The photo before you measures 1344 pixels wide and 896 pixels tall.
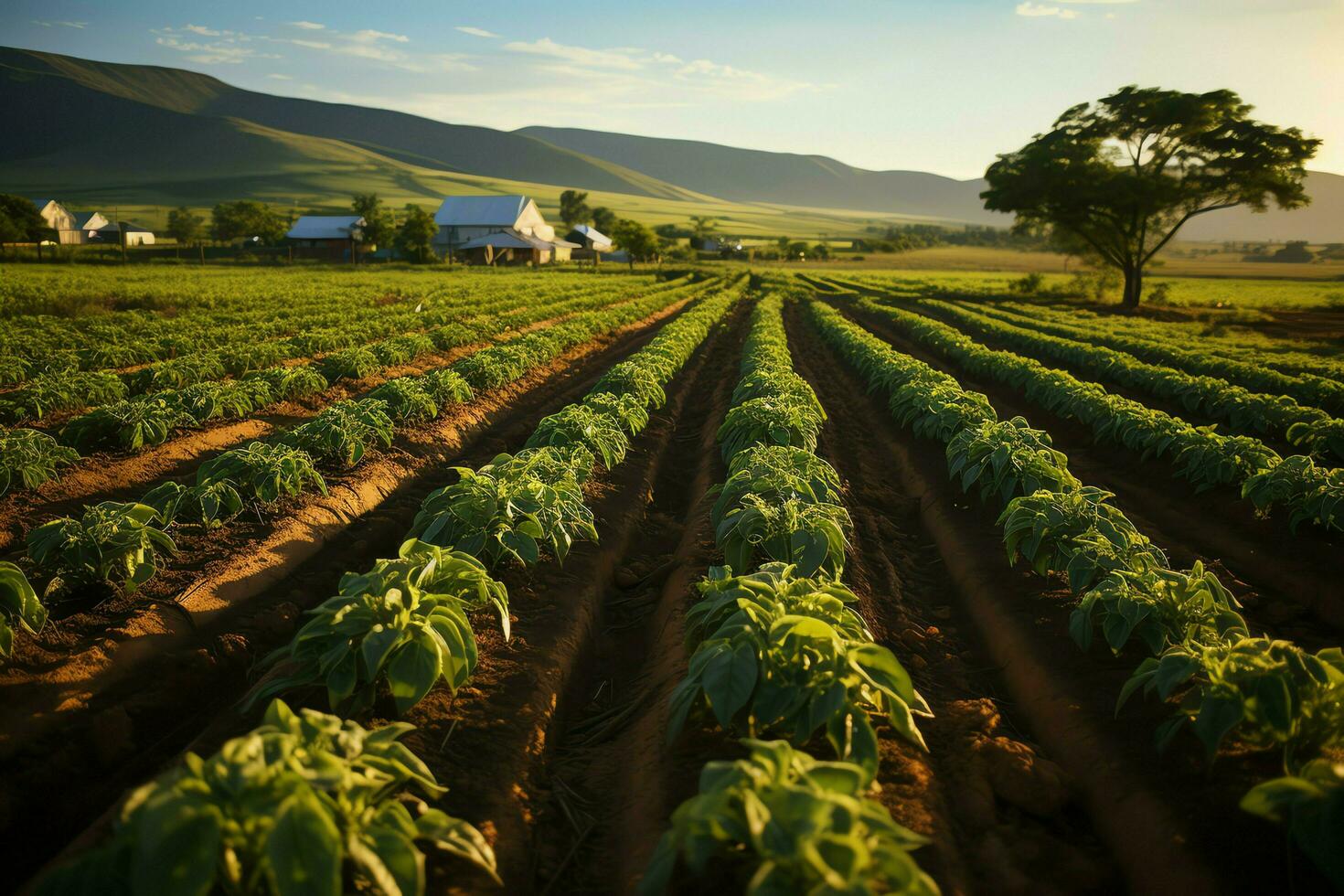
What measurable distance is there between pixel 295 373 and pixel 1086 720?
10.9 metres

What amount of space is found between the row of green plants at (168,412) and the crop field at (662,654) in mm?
58

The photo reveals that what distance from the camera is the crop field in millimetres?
1992

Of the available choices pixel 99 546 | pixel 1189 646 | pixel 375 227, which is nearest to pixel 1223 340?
pixel 1189 646

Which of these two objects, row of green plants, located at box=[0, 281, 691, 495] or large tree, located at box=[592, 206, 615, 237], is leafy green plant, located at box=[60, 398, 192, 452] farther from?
large tree, located at box=[592, 206, 615, 237]

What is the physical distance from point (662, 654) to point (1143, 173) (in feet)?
135

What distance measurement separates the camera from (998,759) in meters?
3.35

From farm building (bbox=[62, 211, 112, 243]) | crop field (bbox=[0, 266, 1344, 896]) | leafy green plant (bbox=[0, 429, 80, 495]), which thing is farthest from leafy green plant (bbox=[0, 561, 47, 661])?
farm building (bbox=[62, 211, 112, 243])

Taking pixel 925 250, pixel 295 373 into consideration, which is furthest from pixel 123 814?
pixel 925 250

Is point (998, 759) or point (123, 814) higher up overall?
point (123, 814)

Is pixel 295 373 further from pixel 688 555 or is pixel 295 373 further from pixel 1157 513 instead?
pixel 1157 513

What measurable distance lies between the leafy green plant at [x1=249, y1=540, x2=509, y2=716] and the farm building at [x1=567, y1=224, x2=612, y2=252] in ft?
321

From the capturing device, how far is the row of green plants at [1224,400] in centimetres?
829

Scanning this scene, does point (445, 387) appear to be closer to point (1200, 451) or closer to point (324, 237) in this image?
point (1200, 451)

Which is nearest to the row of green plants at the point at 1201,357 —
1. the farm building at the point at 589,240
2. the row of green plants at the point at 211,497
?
the row of green plants at the point at 211,497
